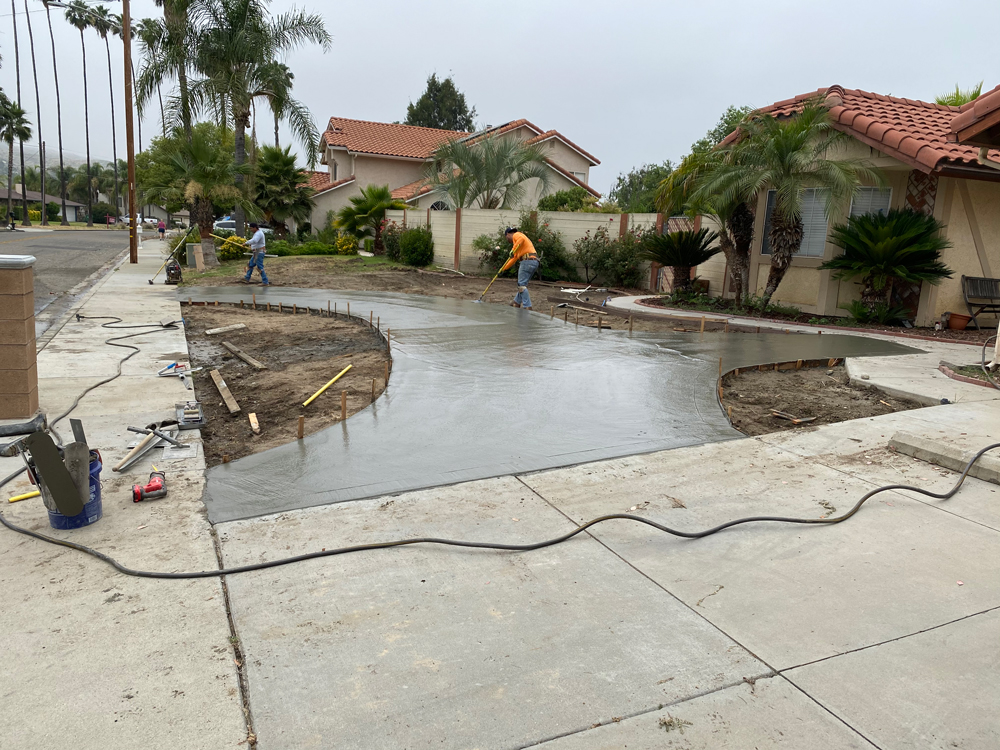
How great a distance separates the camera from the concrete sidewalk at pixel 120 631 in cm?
253

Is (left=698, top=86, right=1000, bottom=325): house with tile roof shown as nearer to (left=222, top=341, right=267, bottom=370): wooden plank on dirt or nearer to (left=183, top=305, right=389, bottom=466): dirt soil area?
(left=183, top=305, right=389, bottom=466): dirt soil area

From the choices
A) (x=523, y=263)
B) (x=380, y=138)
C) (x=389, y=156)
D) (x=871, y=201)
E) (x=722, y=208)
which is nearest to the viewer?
(x=871, y=201)

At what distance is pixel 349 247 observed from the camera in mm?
29250

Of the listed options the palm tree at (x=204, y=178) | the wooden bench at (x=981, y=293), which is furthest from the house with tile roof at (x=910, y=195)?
the palm tree at (x=204, y=178)

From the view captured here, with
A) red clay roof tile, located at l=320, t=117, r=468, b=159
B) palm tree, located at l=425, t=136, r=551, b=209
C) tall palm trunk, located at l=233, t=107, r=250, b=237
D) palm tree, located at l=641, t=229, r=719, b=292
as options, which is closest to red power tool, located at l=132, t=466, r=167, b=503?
palm tree, located at l=641, t=229, r=719, b=292

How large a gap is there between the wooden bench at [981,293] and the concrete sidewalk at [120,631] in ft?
40.6

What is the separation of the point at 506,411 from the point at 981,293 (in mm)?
10066

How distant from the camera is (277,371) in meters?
8.70

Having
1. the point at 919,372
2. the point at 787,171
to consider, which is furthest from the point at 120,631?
the point at 787,171

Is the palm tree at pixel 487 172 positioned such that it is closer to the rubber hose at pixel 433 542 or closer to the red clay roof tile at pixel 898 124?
the red clay roof tile at pixel 898 124

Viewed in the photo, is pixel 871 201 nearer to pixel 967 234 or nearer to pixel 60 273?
pixel 967 234

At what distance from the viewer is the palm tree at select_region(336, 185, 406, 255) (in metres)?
29.6

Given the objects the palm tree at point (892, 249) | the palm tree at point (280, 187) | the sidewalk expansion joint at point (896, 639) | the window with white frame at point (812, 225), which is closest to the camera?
the sidewalk expansion joint at point (896, 639)

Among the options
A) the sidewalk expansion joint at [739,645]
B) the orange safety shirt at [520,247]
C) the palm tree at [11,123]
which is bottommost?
the sidewalk expansion joint at [739,645]
